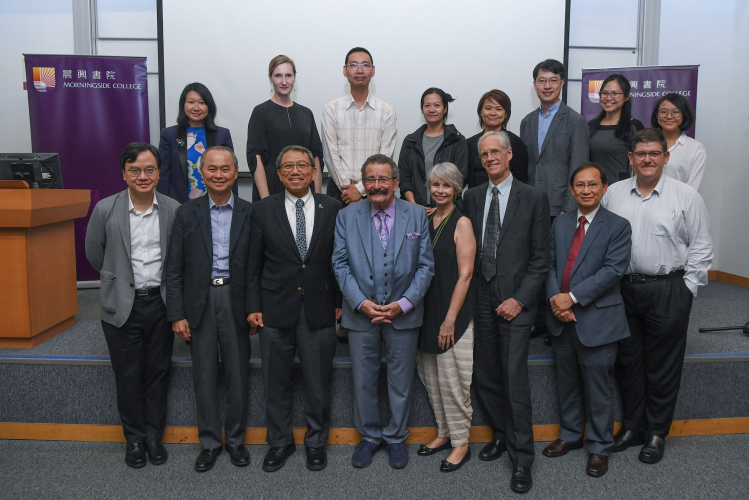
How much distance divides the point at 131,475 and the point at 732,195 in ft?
19.3

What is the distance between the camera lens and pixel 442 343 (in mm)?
2471

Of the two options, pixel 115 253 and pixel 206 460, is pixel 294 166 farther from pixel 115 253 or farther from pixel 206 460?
pixel 206 460

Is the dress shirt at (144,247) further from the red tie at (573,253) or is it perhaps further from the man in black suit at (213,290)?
the red tie at (573,253)

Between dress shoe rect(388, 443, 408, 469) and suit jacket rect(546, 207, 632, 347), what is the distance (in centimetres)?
106

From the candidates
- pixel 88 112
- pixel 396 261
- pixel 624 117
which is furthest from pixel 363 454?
pixel 88 112

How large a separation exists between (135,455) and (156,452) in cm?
10

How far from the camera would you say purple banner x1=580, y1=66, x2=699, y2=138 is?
4.61m

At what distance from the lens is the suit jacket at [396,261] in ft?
7.95

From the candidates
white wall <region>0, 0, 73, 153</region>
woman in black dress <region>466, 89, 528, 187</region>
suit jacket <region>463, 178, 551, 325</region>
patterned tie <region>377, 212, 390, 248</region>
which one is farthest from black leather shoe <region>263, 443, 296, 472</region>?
white wall <region>0, 0, 73, 153</region>

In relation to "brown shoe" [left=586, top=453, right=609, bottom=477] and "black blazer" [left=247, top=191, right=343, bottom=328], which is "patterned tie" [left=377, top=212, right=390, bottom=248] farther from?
"brown shoe" [left=586, top=453, right=609, bottom=477]

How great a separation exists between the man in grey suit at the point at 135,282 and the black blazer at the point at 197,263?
11 centimetres

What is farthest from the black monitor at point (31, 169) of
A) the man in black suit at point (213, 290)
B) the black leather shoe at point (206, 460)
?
the black leather shoe at point (206, 460)

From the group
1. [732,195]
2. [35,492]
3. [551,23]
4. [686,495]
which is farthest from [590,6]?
[35,492]

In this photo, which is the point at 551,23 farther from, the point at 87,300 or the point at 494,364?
the point at 87,300
